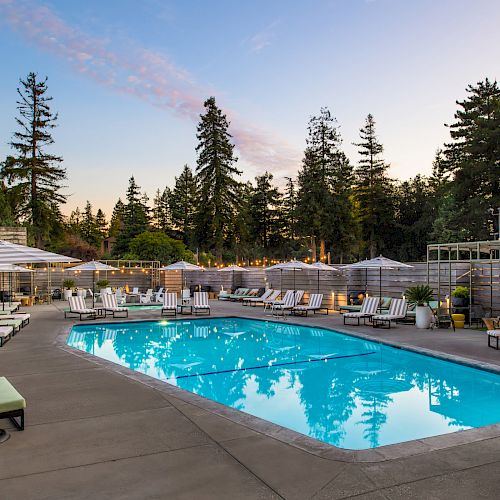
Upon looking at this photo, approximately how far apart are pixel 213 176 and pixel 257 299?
17.8m

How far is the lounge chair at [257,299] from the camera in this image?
739 inches

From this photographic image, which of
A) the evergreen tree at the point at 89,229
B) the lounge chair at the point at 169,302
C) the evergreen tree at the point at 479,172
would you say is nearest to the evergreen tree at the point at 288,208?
the evergreen tree at the point at 479,172

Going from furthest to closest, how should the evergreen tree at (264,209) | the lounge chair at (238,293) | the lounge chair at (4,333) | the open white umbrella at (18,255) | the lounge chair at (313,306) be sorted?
the evergreen tree at (264,209)
the lounge chair at (238,293)
the lounge chair at (313,306)
the lounge chair at (4,333)
the open white umbrella at (18,255)

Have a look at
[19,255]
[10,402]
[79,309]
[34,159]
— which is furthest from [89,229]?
[10,402]

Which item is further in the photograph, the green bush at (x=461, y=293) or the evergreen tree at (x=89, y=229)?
the evergreen tree at (x=89, y=229)

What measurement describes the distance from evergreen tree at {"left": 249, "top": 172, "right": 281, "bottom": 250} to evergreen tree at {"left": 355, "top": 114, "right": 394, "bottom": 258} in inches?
282

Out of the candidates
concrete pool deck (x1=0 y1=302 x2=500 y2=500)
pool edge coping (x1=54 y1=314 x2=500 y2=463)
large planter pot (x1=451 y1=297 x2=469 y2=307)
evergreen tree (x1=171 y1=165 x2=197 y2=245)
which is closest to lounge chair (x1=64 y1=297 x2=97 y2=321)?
pool edge coping (x1=54 y1=314 x2=500 y2=463)

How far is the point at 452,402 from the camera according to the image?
6.81 metres

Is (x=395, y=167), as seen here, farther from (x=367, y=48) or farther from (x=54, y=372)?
(x=54, y=372)

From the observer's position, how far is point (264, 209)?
4128cm

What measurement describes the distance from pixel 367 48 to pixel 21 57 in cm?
1280

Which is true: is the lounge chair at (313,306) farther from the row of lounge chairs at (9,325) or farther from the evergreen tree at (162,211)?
the evergreen tree at (162,211)

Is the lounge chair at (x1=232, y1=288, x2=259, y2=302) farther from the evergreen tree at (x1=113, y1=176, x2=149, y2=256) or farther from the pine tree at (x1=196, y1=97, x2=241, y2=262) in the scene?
the evergreen tree at (x1=113, y1=176, x2=149, y2=256)

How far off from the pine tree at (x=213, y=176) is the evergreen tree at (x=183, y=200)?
1058cm
